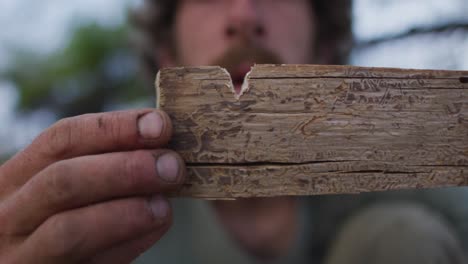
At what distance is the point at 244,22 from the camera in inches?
71.5

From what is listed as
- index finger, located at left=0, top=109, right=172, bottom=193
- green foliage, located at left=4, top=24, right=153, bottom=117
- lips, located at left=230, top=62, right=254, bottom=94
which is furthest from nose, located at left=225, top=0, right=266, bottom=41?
green foliage, located at left=4, top=24, right=153, bottom=117

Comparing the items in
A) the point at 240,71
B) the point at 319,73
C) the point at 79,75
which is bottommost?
the point at 319,73

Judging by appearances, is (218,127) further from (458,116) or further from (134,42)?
(134,42)

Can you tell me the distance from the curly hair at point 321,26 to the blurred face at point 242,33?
0.28m

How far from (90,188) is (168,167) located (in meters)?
0.17

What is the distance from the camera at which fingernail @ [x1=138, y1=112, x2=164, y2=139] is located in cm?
83

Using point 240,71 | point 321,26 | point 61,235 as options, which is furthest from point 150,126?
point 321,26

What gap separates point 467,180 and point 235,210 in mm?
1579

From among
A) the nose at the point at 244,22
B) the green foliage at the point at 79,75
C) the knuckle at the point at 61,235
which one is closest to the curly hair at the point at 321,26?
the nose at the point at 244,22

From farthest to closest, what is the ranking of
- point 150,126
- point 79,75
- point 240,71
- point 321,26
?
point 79,75 < point 321,26 < point 240,71 < point 150,126

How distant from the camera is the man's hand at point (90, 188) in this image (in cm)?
84

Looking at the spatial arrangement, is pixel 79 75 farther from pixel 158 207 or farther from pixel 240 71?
pixel 158 207

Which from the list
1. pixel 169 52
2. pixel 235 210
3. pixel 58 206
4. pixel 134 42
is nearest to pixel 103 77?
pixel 134 42

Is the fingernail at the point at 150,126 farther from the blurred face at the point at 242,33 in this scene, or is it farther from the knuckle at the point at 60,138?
the blurred face at the point at 242,33
